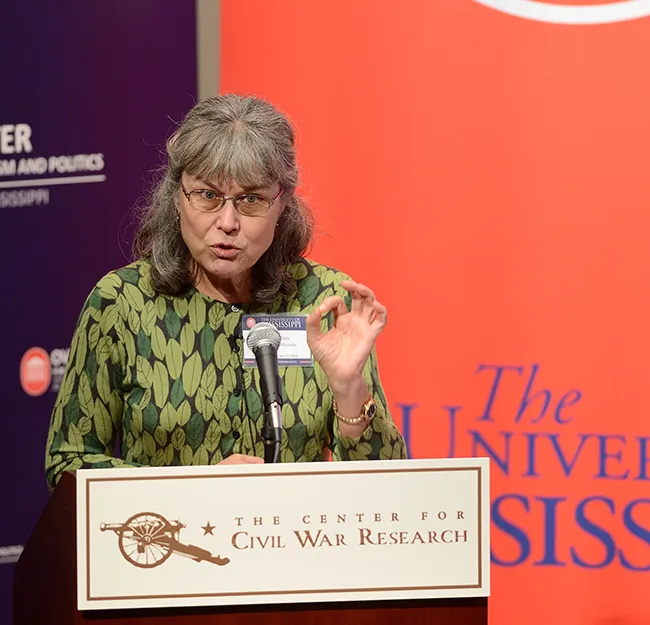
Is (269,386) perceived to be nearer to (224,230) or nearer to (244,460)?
(244,460)

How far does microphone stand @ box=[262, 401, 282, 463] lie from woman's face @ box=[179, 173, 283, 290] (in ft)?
1.52

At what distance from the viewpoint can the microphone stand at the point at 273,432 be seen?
1.59 metres

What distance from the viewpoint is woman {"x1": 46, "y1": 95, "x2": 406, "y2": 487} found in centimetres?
199

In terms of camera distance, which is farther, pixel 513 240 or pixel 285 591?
pixel 513 240

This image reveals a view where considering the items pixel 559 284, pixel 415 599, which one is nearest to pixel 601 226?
pixel 559 284

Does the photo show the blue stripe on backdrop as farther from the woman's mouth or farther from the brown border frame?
the brown border frame

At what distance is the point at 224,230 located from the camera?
6.52ft

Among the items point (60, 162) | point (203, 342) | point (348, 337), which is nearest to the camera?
point (348, 337)

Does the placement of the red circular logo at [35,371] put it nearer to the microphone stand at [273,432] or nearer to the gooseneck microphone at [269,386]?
the gooseneck microphone at [269,386]

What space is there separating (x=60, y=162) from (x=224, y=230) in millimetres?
1415

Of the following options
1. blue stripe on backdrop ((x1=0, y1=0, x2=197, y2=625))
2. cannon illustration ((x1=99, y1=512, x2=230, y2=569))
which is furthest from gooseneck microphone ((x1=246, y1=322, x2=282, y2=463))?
blue stripe on backdrop ((x1=0, y1=0, x2=197, y2=625))

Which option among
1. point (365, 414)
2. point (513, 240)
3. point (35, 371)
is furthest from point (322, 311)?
point (35, 371)

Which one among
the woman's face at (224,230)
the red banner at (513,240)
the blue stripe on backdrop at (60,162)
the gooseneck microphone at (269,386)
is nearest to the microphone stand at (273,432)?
the gooseneck microphone at (269,386)

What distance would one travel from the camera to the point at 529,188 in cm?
Answer: 285
